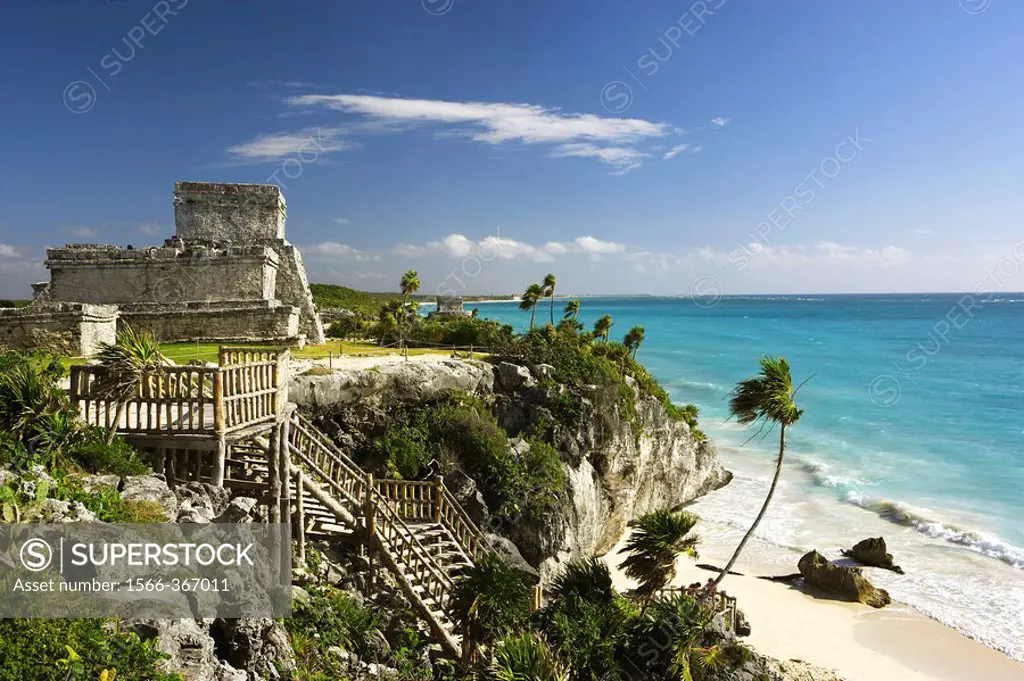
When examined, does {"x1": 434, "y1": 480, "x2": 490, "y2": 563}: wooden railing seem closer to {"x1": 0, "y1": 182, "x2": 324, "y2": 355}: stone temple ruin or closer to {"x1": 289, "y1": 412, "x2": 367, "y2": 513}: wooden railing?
{"x1": 289, "y1": 412, "x2": 367, "y2": 513}: wooden railing

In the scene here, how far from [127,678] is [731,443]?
41.9 m

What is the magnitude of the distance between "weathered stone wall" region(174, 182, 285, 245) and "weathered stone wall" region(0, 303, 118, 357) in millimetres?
8260

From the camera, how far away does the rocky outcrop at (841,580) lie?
69.7 ft

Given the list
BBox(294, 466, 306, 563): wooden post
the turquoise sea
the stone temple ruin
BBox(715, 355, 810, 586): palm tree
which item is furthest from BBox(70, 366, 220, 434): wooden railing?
the turquoise sea

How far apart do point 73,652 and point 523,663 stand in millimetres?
6858

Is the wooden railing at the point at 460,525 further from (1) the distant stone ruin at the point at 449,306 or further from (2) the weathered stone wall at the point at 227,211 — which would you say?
(1) the distant stone ruin at the point at 449,306

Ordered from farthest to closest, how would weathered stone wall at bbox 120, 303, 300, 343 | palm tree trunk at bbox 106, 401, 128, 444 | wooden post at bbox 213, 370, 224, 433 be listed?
weathered stone wall at bbox 120, 303, 300, 343 → palm tree trunk at bbox 106, 401, 128, 444 → wooden post at bbox 213, 370, 224, 433

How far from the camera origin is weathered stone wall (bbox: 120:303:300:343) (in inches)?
1005

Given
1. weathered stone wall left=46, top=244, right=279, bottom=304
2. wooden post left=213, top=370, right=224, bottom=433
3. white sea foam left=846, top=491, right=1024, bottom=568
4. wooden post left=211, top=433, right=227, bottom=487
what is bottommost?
white sea foam left=846, top=491, right=1024, bottom=568

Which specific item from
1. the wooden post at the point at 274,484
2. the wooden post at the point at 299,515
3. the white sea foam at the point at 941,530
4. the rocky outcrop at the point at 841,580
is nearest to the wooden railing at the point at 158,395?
the wooden post at the point at 274,484

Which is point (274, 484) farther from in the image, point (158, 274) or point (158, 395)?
point (158, 274)

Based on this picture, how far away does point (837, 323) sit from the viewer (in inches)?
6191

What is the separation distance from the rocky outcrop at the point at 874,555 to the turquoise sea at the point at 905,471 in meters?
0.53

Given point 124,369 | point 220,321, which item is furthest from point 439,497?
point 220,321
